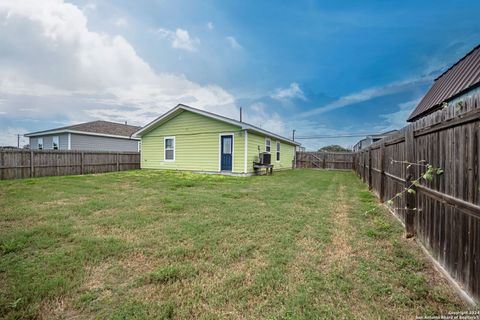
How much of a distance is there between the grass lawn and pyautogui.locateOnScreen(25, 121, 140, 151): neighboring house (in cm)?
1493

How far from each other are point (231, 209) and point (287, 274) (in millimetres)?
2833

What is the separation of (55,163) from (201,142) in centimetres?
802

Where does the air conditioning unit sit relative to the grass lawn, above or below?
above

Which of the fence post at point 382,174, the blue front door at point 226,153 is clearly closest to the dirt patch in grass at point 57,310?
the fence post at point 382,174

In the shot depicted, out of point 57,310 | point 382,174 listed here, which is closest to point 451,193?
point 57,310

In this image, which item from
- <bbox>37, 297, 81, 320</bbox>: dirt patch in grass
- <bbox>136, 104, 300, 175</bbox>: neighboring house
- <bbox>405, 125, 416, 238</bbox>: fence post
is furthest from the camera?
<bbox>136, 104, 300, 175</bbox>: neighboring house

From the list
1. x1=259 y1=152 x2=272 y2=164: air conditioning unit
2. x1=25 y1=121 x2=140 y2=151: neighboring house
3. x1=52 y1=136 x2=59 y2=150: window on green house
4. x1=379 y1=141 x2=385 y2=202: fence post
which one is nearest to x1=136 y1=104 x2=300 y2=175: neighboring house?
x1=259 y1=152 x2=272 y2=164: air conditioning unit

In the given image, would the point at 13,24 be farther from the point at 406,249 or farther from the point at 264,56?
the point at 406,249

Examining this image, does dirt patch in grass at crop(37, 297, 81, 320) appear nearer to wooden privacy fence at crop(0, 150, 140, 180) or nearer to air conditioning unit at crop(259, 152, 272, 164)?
air conditioning unit at crop(259, 152, 272, 164)

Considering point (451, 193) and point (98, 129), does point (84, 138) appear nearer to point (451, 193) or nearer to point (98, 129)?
point (98, 129)

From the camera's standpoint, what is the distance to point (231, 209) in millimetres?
5105

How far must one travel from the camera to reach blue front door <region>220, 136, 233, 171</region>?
1266 centimetres

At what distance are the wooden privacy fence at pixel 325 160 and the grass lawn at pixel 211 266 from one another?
58.6ft

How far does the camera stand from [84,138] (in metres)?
18.0
